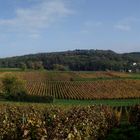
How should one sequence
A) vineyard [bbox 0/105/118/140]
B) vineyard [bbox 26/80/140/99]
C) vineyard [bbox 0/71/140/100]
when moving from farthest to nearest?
vineyard [bbox 0/71/140/100], vineyard [bbox 26/80/140/99], vineyard [bbox 0/105/118/140]

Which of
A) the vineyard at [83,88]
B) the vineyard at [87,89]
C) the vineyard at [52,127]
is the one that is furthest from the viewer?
the vineyard at [83,88]

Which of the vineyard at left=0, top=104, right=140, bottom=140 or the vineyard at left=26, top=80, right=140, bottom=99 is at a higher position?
the vineyard at left=0, top=104, right=140, bottom=140

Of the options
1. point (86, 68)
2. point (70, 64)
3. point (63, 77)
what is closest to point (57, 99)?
point (63, 77)

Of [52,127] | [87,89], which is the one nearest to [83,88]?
[87,89]

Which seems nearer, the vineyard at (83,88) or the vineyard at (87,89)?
the vineyard at (87,89)

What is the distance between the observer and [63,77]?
4456 inches

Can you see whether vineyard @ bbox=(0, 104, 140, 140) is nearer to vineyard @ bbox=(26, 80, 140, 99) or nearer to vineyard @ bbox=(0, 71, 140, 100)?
vineyard @ bbox=(26, 80, 140, 99)

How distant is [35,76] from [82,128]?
94000 mm

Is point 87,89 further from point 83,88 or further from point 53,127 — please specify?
point 53,127

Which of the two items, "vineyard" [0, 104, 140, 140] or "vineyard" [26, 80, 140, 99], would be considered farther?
"vineyard" [26, 80, 140, 99]

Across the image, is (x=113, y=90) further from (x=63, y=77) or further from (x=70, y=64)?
(x=70, y=64)

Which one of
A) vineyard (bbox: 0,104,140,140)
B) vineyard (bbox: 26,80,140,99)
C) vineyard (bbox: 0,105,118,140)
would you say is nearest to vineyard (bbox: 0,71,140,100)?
vineyard (bbox: 26,80,140,99)

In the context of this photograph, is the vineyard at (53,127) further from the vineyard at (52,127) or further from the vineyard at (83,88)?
the vineyard at (83,88)

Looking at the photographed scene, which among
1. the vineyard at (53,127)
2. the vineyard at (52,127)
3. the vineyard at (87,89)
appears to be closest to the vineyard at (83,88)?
the vineyard at (87,89)
